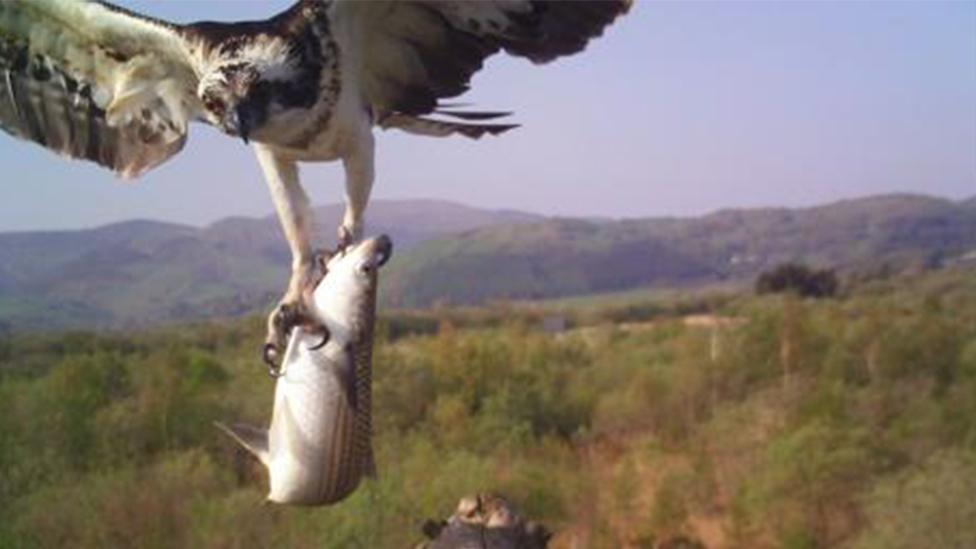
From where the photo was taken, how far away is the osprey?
9.89 feet

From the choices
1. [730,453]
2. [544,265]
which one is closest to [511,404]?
[730,453]

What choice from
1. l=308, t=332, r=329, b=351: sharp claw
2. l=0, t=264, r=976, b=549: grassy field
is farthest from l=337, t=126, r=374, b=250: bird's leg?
l=0, t=264, r=976, b=549: grassy field

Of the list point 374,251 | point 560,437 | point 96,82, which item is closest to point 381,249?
point 374,251

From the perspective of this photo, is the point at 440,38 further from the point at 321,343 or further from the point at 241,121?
the point at 321,343

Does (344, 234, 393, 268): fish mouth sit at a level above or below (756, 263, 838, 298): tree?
above

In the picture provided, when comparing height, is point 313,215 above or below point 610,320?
above

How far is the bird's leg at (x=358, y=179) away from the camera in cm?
318

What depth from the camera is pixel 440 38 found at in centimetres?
326

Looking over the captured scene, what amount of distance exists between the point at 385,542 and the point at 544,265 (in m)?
44.2

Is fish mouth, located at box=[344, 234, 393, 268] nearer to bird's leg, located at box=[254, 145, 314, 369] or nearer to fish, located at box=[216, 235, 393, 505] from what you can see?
fish, located at box=[216, 235, 393, 505]

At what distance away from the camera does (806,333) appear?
22.8 meters

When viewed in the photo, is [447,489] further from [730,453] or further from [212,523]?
[730,453]

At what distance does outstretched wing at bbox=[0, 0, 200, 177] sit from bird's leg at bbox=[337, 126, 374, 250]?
1.77 feet

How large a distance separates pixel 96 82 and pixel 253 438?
1.46 metres
